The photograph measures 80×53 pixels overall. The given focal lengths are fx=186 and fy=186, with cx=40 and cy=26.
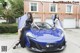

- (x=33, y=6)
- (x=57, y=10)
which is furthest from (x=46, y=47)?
(x=57, y=10)

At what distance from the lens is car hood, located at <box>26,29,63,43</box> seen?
8.26m

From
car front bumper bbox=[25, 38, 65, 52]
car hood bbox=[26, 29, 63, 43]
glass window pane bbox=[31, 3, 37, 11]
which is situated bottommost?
car front bumper bbox=[25, 38, 65, 52]

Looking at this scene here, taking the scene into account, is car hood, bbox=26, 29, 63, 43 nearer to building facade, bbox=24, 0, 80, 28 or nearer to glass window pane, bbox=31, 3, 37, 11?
building facade, bbox=24, 0, 80, 28

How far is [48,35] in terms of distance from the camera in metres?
8.66

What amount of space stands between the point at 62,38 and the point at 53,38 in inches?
18.2

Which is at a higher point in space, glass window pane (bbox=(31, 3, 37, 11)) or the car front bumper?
glass window pane (bbox=(31, 3, 37, 11))

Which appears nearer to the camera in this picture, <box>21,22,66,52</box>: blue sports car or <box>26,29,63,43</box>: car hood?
<box>21,22,66,52</box>: blue sports car

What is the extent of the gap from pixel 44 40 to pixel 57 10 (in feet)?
50.0

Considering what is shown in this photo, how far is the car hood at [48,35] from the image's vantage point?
8.26 m

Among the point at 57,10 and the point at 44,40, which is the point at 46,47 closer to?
the point at 44,40

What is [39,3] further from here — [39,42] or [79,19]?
[39,42]

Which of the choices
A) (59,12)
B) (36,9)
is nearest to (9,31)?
(36,9)

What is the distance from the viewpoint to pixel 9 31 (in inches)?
627

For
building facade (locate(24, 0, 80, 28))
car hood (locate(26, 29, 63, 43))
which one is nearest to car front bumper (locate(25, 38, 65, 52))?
car hood (locate(26, 29, 63, 43))
